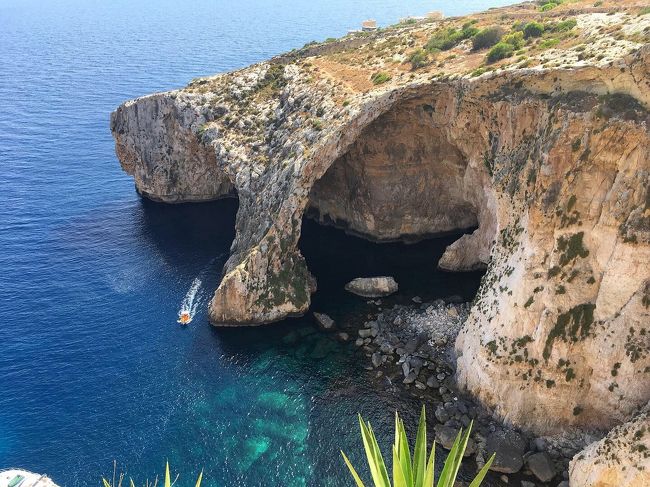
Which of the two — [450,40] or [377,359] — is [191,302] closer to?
[377,359]

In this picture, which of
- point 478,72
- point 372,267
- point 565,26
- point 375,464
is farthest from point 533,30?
point 375,464

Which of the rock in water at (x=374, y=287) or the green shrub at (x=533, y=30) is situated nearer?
the green shrub at (x=533, y=30)

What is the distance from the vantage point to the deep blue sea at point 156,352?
4338cm

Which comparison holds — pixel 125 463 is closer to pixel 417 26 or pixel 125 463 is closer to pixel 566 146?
pixel 566 146

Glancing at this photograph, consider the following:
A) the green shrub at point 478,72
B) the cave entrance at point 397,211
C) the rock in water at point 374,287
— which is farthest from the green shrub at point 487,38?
the rock in water at point 374,287

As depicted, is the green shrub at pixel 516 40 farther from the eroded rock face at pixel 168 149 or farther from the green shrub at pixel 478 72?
the eroded rock face at pixel 168 149

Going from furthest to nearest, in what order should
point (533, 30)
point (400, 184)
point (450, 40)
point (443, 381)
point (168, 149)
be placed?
point (168, 149)
point (400, 184)
point (450, 40)
point (533, 30)
point (443, 381)

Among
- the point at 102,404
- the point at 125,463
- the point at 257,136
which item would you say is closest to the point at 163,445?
the point at 125,463

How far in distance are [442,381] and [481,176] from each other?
23.6 meters

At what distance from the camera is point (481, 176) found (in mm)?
58562

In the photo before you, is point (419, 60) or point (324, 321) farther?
point (419, 60)

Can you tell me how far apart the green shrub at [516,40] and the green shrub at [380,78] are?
537 inches

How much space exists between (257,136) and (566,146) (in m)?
43.2

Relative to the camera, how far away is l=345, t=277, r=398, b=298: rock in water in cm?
6244
